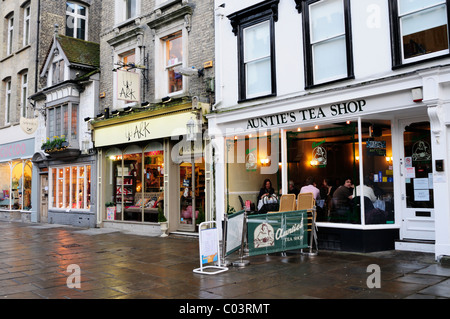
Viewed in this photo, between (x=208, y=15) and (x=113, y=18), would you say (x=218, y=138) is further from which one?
(x=113, y=18)

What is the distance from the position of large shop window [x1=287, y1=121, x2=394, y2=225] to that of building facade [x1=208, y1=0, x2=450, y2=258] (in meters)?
0.03

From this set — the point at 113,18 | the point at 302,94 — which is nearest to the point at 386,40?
the point at 302,94

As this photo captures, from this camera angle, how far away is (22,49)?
21797 mm

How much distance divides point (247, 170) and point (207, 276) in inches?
216

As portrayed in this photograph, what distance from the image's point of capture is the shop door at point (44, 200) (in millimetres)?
20328

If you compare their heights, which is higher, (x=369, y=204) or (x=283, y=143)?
(x=283, y=143)

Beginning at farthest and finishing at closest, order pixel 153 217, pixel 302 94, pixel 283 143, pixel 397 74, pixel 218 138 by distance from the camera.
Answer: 1. pixel 153 217
2. pixel 218 138
3. pixel 283 143
4. pixel 302 94
5. pixel 397 74

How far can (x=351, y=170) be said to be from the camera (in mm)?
9906

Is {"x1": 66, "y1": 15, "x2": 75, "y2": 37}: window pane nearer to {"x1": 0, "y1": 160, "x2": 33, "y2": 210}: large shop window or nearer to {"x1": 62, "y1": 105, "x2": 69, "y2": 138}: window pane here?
{"x1": 62, "y1": 105, "x2": 69, "y2": 138}: window pane

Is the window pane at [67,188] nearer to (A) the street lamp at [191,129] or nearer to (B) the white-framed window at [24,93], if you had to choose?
(B) the white-framed window at [24,93]

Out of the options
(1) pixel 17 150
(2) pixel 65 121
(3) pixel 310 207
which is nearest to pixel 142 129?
(2) pixel 65 121

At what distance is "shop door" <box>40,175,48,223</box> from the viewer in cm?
2033

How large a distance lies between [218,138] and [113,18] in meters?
8.10

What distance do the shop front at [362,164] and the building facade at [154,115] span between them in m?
2.89
